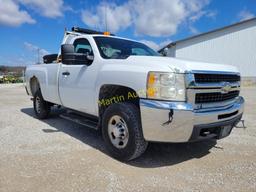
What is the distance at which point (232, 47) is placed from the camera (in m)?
21.4

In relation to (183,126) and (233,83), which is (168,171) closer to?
(183,126)

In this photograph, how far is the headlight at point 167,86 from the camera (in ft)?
9.39

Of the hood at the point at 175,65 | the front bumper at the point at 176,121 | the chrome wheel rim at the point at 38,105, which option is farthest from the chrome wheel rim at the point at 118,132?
the chrome wheel rim at the point at 38,105

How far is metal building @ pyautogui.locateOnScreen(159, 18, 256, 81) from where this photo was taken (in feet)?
69.1

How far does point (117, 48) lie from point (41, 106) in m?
3.03

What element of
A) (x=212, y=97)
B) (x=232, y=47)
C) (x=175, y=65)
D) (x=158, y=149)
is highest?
(x=232, y=47)

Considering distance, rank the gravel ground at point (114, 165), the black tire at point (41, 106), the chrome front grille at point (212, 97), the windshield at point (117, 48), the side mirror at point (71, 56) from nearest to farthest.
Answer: the gravel ground at point (114, 165) → the chrome front grille at point (212, 97) → the side mirror at point (71, 56) → the windshield at point (117, 48) → the black tire at point (41, 106)

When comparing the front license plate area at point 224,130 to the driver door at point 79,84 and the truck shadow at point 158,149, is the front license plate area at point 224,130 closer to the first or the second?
the truck shadow at point 158,149

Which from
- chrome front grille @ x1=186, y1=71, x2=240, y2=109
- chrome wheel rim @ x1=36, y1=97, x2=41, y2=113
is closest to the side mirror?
chrome front grille @ x1=186, y1=71, x2=240, y2=109

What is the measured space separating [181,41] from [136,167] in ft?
68.8

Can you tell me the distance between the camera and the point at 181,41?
22656mm

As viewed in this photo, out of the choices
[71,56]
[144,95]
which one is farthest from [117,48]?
[144,95]

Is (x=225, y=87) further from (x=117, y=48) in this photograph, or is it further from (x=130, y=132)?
(x=117, y=48)

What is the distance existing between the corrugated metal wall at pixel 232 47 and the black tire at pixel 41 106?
57.5 feet
